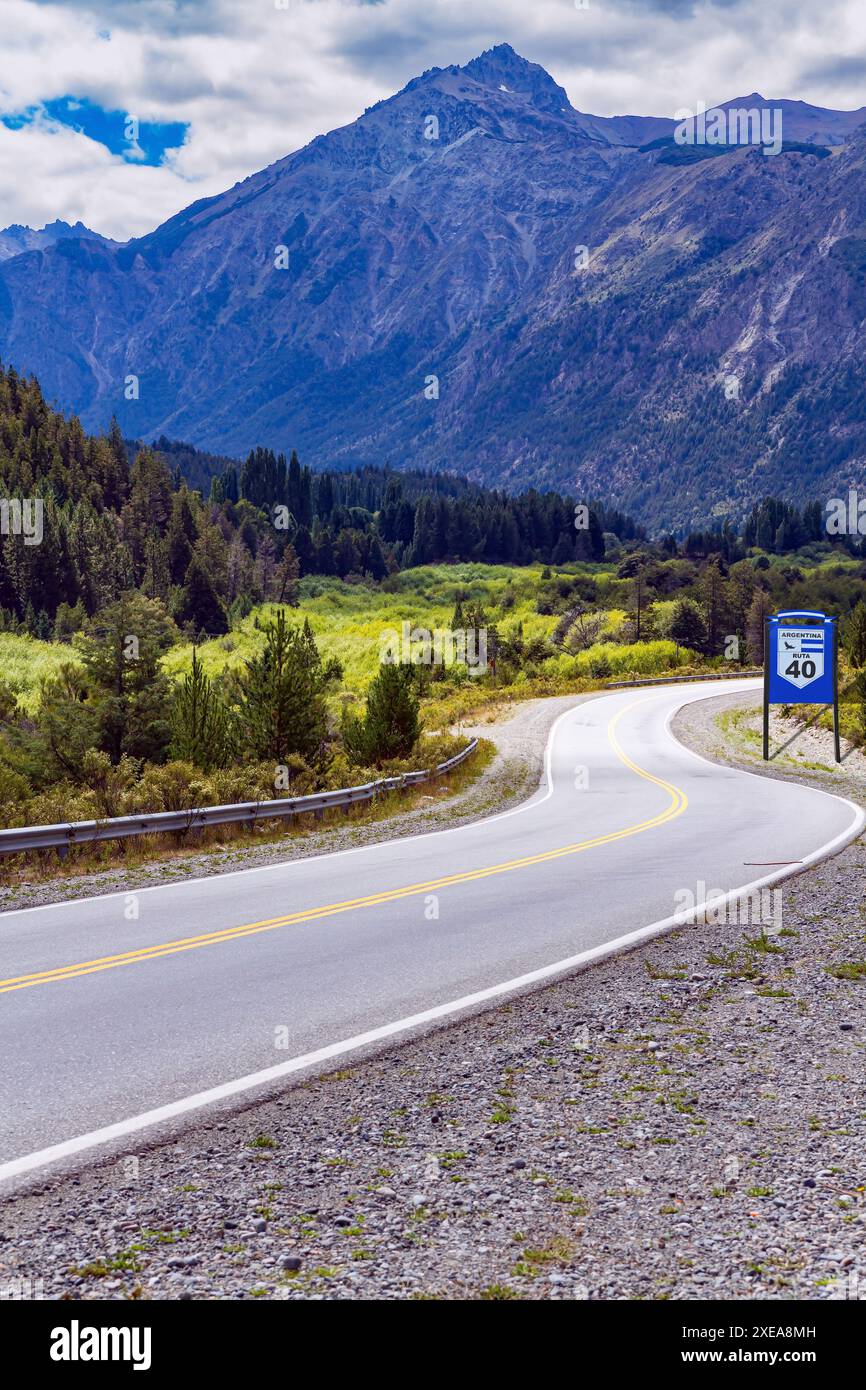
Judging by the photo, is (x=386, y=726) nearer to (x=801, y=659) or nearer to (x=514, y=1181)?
(x=801, y=659)

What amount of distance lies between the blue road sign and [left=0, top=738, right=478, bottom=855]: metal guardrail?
12985 mm

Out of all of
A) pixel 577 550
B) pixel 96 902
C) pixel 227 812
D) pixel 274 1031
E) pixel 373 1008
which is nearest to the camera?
pixel 274 1031

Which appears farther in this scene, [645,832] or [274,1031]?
[645,832]

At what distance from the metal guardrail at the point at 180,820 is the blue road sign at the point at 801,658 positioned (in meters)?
13.0

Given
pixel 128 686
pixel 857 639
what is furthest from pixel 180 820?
pixel 857 639

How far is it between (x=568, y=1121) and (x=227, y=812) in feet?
39.2

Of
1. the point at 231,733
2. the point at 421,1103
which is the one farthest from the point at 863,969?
the point at 231,733

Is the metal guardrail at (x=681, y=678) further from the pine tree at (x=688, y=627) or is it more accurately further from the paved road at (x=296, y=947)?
the paved road at (x=296, y=947)

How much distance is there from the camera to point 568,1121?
617 cm

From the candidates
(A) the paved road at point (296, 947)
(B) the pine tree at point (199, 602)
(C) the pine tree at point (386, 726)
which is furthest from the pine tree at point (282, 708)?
(B) the pine tree at point (199, 602)

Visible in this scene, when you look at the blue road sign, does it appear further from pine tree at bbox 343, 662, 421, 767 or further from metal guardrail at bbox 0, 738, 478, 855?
metal guardrail at bbox 0, 738, 478, 855

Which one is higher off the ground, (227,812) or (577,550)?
(577,550)
